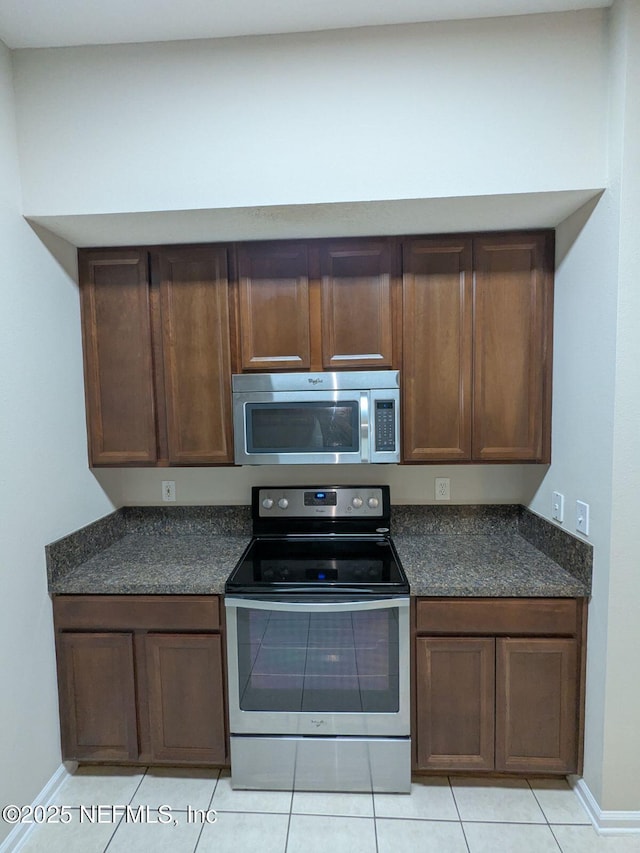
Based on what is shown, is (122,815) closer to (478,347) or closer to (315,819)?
(315,819)

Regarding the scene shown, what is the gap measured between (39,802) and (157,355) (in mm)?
1838

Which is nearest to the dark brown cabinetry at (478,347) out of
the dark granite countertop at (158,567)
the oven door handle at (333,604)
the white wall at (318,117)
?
the white wall at (318,117)

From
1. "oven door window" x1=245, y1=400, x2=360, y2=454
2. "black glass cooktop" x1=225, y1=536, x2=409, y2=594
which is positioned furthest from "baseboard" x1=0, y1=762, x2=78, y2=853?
"oven door window" x1=245, y1=400, x2=360, y2=454

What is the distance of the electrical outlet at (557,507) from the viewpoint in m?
1.87

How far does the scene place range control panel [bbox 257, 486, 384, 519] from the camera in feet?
7.30

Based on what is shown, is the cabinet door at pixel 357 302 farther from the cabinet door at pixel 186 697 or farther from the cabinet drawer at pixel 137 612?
the cabinet door at pixel 186 697

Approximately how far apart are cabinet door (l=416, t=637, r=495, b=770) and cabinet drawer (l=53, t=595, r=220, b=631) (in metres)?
0.86

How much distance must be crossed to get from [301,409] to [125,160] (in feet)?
3.85

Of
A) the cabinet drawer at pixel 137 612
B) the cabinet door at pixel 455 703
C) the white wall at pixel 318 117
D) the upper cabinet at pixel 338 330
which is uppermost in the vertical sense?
the white wall at pixel 318 117

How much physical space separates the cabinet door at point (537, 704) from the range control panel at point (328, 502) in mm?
815

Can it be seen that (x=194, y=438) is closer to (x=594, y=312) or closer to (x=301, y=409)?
(x=301, y=409)

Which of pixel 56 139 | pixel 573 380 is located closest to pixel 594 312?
pixel 573 380

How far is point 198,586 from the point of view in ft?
5.78

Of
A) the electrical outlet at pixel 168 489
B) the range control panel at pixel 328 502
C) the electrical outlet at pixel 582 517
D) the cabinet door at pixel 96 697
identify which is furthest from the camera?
the electrical outlet at pixel 168 489
